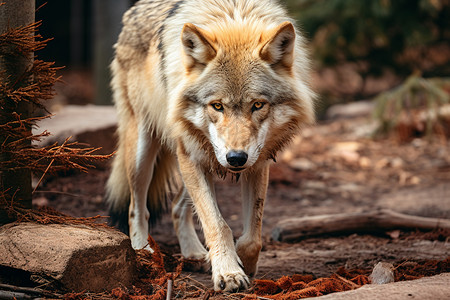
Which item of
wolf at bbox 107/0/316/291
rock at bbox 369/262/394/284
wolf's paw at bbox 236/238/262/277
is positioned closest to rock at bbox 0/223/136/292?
wolf at bbox 107/0/316/291

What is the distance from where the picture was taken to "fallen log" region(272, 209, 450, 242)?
14.9 ft

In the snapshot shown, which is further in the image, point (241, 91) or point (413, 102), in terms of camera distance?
point (413, 102)

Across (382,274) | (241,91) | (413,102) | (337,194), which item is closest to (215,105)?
(241,91)

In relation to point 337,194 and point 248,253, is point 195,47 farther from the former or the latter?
point 337,194

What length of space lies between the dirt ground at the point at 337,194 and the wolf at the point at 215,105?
0.35m

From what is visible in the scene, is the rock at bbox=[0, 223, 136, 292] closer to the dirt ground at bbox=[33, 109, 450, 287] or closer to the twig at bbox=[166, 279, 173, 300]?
the twig at bbox=[166, 279, 173, 300]

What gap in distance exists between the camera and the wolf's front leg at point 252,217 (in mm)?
3613

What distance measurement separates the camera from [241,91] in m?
3.36

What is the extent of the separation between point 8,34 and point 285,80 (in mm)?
Result: 1732

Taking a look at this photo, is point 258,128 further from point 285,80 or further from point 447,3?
point 447,3

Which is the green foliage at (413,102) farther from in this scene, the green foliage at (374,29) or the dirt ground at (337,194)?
the green foliage at (374,29)

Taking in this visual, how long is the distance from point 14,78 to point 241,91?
139 cm

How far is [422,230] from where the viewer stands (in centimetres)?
455

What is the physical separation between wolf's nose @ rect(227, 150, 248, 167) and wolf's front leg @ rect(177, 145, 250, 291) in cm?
54
